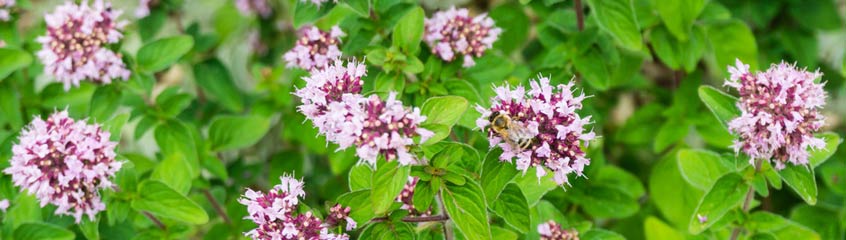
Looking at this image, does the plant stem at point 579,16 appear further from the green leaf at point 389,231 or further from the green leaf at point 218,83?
the green leaf at point 218,83

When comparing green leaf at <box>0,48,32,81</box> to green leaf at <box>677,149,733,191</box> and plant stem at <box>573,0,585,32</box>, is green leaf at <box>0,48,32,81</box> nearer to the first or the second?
plant stem at <box>573,0,585,32</box>

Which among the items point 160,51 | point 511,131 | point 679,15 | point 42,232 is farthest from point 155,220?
point 679,15

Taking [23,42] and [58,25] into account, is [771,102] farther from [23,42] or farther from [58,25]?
[23,42]

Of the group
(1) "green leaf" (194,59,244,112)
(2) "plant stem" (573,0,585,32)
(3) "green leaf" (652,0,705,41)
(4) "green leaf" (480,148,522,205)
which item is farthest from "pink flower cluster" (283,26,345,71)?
(3) "green leaf" (652,0,705,41)

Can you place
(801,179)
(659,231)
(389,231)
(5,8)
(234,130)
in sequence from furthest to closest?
(234,130) < (659,231) < (5,8) < (801,179) < (389,231)

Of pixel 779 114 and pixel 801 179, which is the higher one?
pixel 779 114

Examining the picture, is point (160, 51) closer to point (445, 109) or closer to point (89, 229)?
point (89, 229)
